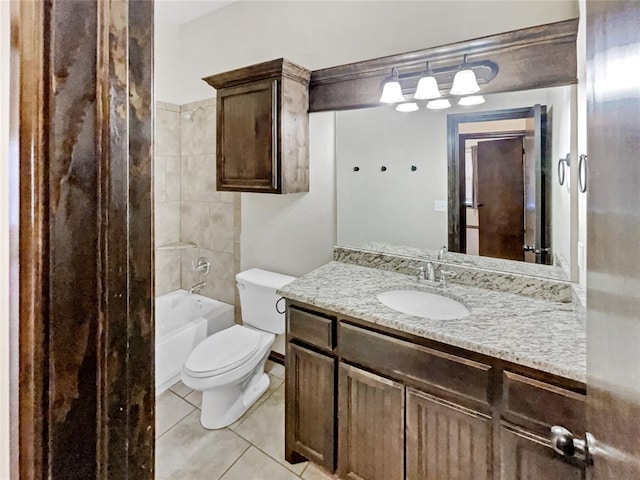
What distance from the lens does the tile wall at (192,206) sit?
2845 mm

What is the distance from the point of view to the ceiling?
2.65 m

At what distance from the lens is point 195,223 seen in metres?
3.05

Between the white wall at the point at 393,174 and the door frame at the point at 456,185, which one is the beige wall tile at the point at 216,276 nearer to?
the white wall at the point at 393,174

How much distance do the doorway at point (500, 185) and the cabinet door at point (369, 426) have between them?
896mm

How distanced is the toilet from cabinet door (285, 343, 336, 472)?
0.44 metres

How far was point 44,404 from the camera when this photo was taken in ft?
1.30

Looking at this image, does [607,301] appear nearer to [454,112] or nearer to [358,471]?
[358,471]

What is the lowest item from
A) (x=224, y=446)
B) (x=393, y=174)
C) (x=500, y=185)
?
(x=224, y=446)

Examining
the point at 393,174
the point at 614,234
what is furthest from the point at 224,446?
Result: the point at 614,234

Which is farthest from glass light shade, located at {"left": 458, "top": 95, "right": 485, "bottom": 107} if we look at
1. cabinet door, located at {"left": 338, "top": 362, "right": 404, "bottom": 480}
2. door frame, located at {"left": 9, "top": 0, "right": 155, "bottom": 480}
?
door frame, located at {"left": 9, "top": 0, "right": 155, "bottom": 480}

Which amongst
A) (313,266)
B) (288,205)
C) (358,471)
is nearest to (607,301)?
(358,471)

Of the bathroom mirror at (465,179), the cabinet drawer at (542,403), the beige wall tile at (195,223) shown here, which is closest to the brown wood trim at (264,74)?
the bathroom mirror at (465,179)

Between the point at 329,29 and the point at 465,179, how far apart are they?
1.28 metres

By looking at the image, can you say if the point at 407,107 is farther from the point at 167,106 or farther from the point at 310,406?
the point at 167,106
